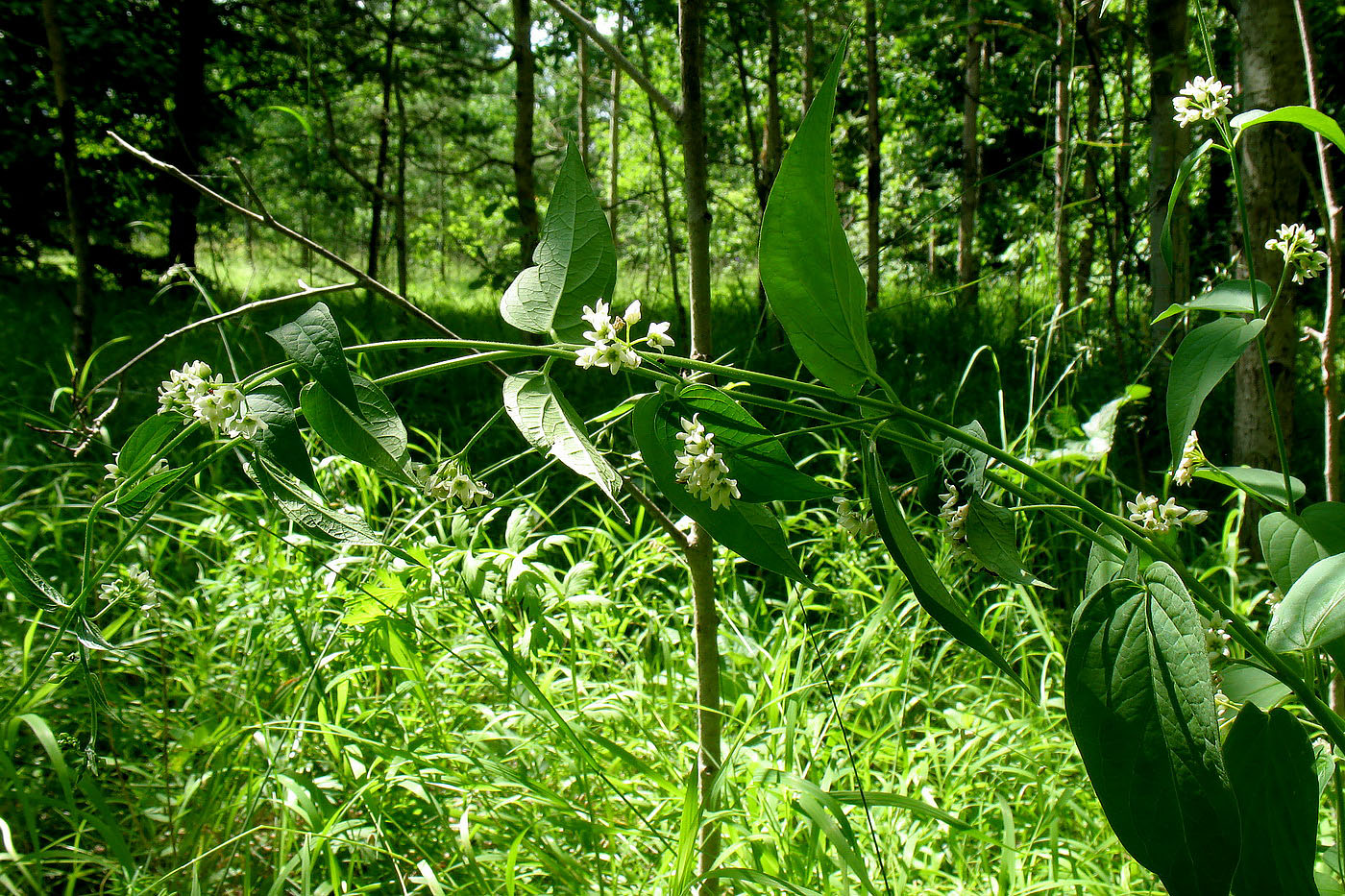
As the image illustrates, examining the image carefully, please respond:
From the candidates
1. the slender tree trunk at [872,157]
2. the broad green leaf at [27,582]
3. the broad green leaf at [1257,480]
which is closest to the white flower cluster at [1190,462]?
the broad green leaf at [1257,480]

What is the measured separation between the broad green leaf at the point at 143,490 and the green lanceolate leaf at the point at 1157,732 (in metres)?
0.44

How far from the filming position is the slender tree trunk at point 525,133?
8.55 feet

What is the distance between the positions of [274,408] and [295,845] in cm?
115

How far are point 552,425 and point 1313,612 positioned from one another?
0.42 meters

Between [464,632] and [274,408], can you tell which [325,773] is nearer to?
[464,632]

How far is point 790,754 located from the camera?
124 centimetres

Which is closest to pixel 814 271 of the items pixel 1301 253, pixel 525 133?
pixel 1301 253

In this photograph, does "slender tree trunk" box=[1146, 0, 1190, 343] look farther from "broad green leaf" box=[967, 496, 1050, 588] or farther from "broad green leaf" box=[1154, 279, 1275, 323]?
"broad green leaf" box=[967, 496, 1050, 588]

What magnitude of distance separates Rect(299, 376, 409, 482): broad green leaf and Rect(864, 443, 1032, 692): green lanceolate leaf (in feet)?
0.75

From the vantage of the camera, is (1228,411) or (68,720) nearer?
→ (68,720)

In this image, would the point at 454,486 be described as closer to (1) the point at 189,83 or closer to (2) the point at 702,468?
(2) the point at 702,468

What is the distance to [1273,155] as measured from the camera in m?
1.50

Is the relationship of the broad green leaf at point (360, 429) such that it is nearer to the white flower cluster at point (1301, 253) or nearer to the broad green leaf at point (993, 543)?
the broad green leaf at point (993, 543)

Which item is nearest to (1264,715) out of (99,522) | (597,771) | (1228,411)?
(597,771)
